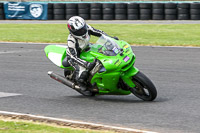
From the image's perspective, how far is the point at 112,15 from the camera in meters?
27.9

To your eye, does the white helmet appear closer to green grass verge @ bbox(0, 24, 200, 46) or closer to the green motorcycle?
the green motorcycle

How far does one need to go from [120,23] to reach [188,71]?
16.3 meters

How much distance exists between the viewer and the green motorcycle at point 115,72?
6.97 metres

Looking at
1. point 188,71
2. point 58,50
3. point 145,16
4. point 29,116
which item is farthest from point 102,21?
point 29,116

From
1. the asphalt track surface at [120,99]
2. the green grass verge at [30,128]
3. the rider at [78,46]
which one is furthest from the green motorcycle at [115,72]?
the green grass verge at [30,128]

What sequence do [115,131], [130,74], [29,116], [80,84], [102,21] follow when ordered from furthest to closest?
[102,21]
[80,84]
[130,74]
[29,116]
[115,131]

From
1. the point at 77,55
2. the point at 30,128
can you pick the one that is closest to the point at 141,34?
the point at 77,55

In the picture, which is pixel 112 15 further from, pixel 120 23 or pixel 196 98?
pixel 196 98

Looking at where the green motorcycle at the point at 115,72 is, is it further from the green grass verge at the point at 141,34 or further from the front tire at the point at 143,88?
the green grass verge at the point at 141,34

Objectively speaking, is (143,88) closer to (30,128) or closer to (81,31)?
(81,31)

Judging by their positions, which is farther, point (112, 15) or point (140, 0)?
point (140, 0)

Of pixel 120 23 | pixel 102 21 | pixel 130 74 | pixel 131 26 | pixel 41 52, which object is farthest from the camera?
pixel 102 21

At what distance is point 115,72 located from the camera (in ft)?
23.1

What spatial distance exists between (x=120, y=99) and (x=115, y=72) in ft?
2.71
